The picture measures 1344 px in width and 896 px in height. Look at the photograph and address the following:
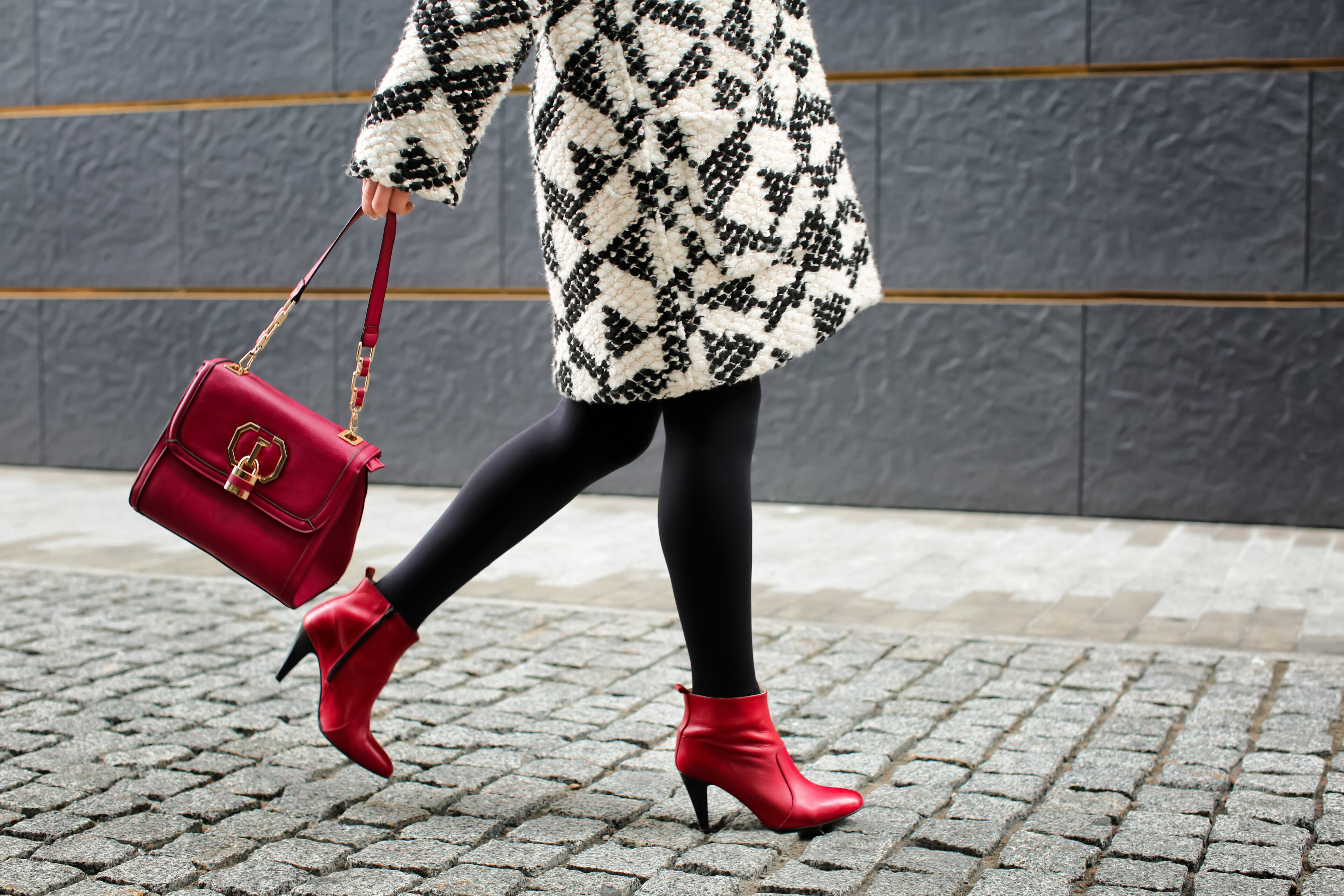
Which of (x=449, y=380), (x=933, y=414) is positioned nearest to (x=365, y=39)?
(x=449, y=380)

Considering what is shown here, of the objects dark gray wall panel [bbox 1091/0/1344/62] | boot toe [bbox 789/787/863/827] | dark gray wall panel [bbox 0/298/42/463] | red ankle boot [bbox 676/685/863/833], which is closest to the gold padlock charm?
red ankle boot [bbox 676/685/863/833]

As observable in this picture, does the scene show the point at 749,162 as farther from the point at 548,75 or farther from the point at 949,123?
the point at 949,123

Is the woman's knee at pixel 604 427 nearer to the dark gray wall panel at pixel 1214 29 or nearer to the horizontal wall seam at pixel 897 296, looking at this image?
the horizontal wall seam at pixel 897 296

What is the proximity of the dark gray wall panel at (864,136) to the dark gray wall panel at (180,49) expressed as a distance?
2.31 meters

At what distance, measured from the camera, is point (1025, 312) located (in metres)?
5.39

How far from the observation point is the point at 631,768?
8.11ft

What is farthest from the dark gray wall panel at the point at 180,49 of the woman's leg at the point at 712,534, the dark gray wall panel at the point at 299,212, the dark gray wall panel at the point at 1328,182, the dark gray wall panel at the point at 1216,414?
the woman's leg at the point at 712,534

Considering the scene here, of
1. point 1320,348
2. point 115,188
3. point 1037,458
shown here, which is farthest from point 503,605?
point 115,188

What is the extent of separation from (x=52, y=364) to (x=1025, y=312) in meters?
4.53

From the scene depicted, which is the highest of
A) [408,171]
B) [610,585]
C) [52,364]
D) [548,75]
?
[548,75]

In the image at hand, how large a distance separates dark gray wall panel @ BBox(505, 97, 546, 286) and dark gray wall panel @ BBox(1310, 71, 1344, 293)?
3.01 m

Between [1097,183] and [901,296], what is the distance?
843 millimetres

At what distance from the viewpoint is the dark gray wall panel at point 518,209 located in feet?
19.4

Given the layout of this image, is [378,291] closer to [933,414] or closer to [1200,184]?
[933,414]
